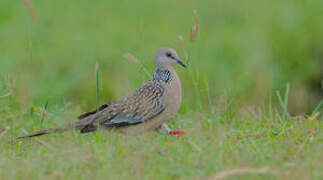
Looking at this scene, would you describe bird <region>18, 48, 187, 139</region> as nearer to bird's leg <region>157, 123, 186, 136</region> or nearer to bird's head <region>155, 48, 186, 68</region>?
bird's leg <region>157, 123, 186, 136</region>

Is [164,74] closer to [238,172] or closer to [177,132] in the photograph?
[177,132]

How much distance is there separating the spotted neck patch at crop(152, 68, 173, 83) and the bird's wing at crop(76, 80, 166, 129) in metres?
0.24

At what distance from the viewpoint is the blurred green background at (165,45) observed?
10047 mm

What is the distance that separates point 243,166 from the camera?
483cm

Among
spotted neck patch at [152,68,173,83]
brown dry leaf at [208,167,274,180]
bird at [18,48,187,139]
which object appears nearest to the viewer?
brown dry leaf at [208,167,274,180]

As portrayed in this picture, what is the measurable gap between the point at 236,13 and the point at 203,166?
7.12 m

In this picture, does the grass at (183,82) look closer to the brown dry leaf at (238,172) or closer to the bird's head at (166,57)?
the brown dry leaf at (238,172)

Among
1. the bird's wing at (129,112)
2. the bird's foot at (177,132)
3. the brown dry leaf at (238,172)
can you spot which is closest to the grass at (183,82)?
the brown dry leaf at (238,172)

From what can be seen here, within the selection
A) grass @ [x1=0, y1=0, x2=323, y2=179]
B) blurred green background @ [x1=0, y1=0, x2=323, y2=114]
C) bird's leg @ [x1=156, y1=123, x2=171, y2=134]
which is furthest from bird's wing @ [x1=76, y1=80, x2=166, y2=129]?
blurred green background @ [x1=0, y1=0, x2=323, y2=114]

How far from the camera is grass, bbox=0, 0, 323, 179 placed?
507 centimetres

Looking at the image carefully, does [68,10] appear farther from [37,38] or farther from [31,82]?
[31,82]

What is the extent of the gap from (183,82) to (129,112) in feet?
11.9

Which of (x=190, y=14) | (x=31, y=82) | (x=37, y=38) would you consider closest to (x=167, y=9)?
(x=190, y=14)

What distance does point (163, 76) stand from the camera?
279 inches
